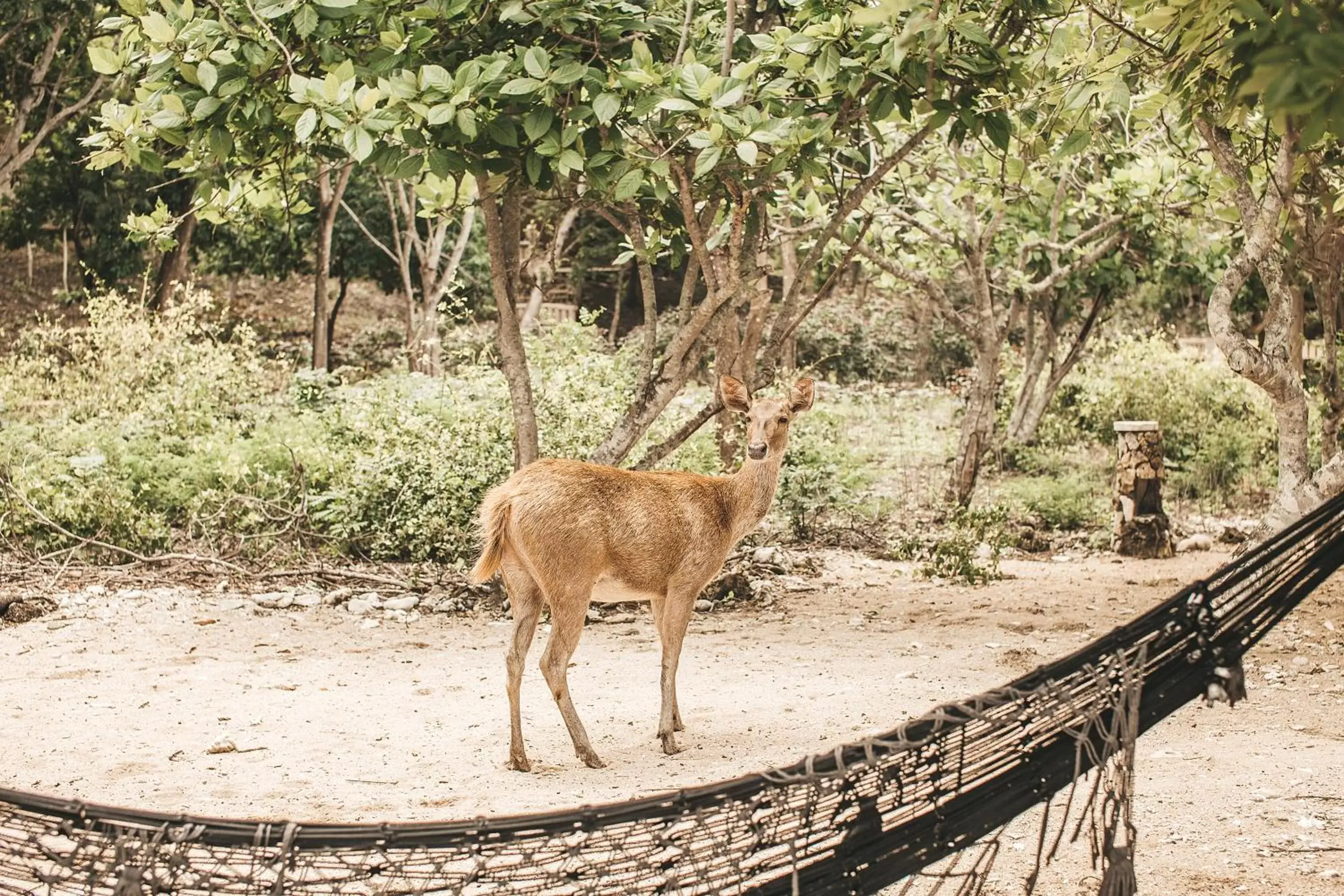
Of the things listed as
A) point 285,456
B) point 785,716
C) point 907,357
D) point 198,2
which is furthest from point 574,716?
point 907,357

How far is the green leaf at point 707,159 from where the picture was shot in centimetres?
586

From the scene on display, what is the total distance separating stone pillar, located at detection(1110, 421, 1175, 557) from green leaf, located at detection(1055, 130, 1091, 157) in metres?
5.14

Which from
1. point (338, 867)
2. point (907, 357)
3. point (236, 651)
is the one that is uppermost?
point (907, 357)

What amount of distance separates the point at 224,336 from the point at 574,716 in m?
18.9

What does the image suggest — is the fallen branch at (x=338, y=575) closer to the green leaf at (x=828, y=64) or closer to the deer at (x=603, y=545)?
the deer at (x=603, y=545)

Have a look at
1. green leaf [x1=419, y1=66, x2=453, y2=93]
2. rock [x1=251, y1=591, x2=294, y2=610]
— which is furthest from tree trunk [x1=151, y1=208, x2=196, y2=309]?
green leaf [x1=419, y1=66, x2=453, y2=93]

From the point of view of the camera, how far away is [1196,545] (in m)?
10.6

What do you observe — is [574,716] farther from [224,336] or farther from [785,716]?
[224,336]

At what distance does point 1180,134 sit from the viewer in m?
9.88

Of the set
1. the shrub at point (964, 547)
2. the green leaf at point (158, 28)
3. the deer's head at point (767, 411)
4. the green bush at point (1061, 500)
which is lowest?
the shrub at point (964, 547)

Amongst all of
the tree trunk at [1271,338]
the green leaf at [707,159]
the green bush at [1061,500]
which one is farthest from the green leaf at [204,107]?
the green bush at [1061,500]

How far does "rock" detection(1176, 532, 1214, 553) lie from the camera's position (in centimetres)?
1062

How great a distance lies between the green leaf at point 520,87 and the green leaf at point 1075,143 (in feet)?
7.97

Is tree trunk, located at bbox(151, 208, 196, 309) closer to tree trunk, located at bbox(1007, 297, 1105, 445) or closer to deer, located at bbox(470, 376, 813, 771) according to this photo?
tree trunk, located at bbox(1007, 297, 1105, 445)
